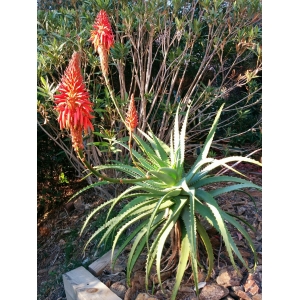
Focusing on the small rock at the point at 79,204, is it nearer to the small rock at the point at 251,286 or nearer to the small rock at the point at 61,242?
the small rock at the point at 61,242

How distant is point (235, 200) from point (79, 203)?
125 centimetres

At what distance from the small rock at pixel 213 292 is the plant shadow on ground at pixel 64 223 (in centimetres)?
8

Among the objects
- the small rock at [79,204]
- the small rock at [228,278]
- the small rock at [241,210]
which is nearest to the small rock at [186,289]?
the small rock at [228,278]

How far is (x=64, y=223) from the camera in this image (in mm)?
2545

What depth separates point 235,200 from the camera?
7.19 ft

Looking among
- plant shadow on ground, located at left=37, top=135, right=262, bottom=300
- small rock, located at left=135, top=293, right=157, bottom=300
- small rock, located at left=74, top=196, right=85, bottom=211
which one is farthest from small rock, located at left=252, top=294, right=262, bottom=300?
small rock, located at left=74, top=196, right=85, bottom=211

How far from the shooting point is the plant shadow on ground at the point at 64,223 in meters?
1.88

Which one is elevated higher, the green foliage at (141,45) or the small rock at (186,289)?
the green foliage at (141,45)

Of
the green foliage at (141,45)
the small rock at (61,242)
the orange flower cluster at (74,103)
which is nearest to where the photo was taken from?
the orange flower cluster at (74,103)

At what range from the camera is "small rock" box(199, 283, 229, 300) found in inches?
56.9

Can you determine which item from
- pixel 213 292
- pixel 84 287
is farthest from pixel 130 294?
pixel 213 292

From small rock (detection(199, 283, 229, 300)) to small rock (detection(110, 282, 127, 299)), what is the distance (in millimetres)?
366

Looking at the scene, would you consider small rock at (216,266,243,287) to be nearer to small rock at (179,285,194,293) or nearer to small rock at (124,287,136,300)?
small rock at (179,285,194,293)
